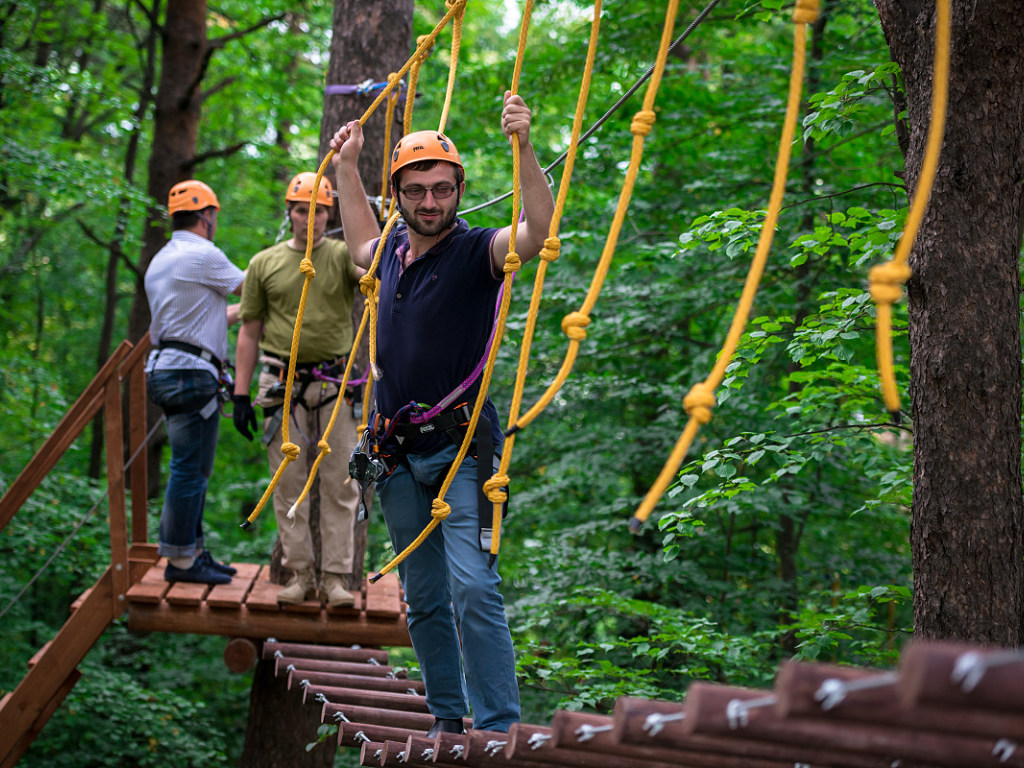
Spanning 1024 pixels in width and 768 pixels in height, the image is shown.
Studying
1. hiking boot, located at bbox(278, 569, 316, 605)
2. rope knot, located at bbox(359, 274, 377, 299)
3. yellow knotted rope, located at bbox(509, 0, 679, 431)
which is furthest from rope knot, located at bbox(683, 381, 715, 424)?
hiking boot, located at bbox(278, 569, 316, 605)

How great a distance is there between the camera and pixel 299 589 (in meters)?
4.32

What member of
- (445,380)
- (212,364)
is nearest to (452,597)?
(445,380)

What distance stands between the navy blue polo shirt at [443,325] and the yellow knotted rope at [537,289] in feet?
0.86

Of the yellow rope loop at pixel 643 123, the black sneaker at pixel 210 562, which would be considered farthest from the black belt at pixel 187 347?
the yellow rope loop at pixel 643 123

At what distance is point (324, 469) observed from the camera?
4.11 meters

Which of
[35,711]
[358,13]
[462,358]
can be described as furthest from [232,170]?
[462,358]

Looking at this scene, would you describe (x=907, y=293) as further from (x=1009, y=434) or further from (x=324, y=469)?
(x=324, y=469)

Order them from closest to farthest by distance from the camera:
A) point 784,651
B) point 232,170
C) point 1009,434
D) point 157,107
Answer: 1. point 1009,434
2. point 784,651
3. point 157,107
4. point 232,170

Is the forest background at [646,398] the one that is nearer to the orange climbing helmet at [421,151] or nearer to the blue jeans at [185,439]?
the blue jeans at [185,439]

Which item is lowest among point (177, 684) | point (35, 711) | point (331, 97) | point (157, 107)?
point (177, 684)

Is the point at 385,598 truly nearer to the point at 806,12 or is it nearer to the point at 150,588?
the point at 150,588

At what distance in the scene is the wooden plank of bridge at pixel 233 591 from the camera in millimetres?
4312

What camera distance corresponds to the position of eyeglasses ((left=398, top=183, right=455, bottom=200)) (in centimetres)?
270

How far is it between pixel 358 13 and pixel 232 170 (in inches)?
286
